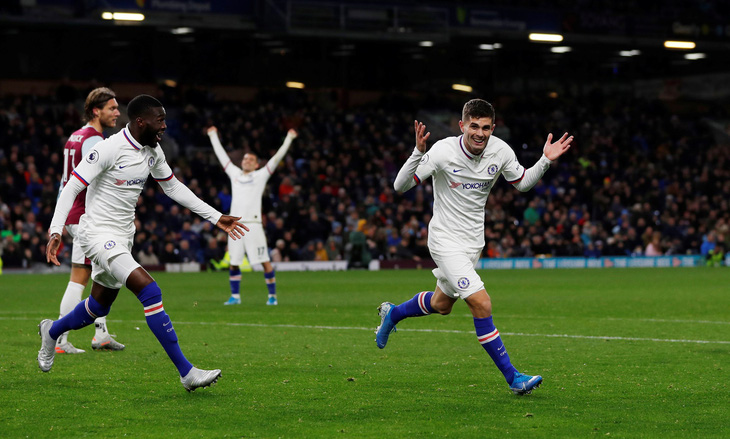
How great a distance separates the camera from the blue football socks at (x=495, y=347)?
7922 millimetres

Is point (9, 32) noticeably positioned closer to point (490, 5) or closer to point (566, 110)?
point (490, 5)

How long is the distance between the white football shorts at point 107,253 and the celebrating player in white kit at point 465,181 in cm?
229

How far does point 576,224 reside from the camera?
35562 mm

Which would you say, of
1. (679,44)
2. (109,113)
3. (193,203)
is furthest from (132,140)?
(679,44)

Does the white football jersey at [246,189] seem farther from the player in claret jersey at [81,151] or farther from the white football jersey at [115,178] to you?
the white football jersey at [115,178]

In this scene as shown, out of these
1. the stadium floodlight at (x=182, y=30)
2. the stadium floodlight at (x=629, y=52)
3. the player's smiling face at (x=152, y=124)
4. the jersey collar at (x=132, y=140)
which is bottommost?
the jersey collar at (x=132, y=140)

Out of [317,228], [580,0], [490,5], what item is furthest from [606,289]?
[580,0]

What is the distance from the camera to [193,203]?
8.55m

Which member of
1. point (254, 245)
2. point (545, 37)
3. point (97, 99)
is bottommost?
point (254, 245)

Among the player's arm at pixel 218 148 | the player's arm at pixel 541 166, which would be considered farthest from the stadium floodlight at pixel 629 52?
the player's arm at pixel 541 166

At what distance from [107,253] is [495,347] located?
3.16 metres

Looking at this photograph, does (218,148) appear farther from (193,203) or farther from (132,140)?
(132,140)

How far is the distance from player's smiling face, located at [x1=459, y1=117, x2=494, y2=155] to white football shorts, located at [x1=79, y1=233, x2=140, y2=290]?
288cm

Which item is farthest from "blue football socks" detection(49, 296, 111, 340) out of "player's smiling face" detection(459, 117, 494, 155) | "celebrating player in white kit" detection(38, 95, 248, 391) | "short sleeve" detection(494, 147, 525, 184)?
"short sleeve" detection(494, 147, 525, 184)
